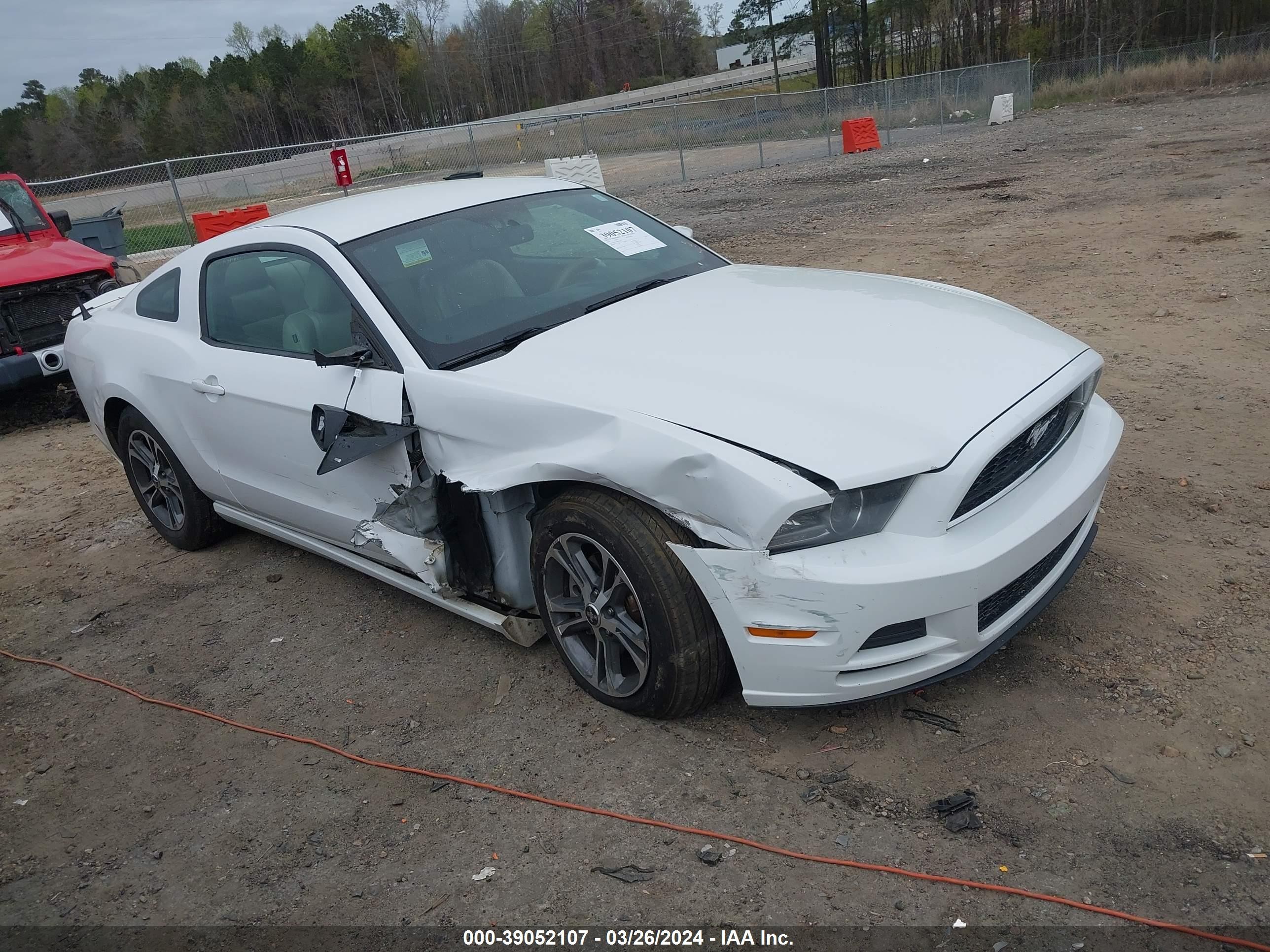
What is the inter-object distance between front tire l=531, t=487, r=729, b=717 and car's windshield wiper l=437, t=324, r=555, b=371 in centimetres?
65

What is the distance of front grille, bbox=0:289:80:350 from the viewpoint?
8430 mm

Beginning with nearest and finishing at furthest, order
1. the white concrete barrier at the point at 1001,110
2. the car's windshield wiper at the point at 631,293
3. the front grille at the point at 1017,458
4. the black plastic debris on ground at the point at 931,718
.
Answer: the front grille at the point at 1017,458 < the black plastic debris on ground at the point at 931,718 < the car's windshield wiper at the point at 631,293 < the white concrete barrier at the point at 1001,110

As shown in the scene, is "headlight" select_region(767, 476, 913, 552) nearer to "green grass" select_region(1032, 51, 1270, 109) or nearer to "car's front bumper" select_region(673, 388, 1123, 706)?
"car's front bumper" select_region(673, 388, 1123, 706)

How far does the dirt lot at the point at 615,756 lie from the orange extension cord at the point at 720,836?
0.09ft

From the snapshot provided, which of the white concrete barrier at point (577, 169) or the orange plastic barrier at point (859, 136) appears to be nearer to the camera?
the white concrete barrier at point (577, 169)

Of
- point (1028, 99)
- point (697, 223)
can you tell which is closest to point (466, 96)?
point (1028, 99)

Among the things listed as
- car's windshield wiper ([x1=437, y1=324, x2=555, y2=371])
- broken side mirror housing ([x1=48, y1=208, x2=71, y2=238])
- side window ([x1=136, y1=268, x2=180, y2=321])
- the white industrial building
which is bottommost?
car's windshield wiper ([x1=437, y1=324, x2=555, y2=371])

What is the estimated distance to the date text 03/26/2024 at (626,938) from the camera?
232 cm

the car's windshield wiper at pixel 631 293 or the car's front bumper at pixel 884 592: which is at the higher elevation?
the car's windshield wiper at pixel 631 293

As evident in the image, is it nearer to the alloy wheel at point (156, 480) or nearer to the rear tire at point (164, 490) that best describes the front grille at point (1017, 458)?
the rear tire at point (164, 490)

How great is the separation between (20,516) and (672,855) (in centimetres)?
574

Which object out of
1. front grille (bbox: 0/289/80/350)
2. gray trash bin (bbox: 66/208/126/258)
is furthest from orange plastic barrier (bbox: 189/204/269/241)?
front grille (bbox: 0/289/80/350)

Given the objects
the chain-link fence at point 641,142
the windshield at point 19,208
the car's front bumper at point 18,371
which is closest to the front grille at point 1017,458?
the car's front bumper at point 18,371

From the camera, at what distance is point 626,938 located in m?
2.40
